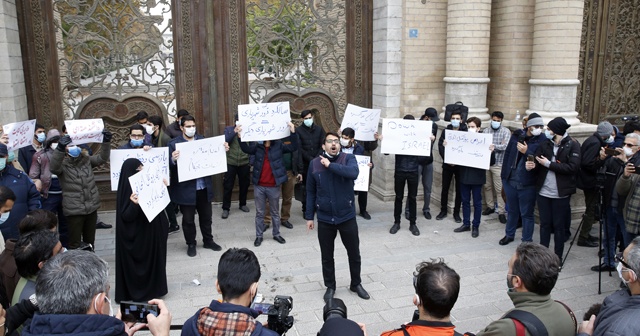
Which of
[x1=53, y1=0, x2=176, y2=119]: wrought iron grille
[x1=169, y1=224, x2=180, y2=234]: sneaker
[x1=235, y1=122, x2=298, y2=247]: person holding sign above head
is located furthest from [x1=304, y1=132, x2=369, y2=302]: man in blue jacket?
[x1=53, y1=0, x2=176, y2=119]: wrought iron grille

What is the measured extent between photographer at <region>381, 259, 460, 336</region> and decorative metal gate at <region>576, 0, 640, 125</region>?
9711 mm

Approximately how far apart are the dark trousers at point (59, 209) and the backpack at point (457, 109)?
6475mm

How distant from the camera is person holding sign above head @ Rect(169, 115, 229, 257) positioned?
7941mm

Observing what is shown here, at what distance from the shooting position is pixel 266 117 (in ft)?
28.1

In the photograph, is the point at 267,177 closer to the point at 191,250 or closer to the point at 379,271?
the point at 191,250

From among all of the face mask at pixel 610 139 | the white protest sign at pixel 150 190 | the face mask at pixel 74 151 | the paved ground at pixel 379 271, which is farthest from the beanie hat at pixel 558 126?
the face mask at pixel 74 151

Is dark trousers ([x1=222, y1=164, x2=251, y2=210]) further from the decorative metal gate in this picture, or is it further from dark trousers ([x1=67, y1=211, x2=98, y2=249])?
the decorative metal gate

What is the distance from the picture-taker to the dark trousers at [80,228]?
7.34 metres

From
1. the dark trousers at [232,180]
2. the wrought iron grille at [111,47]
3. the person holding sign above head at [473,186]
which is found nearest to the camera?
the person holding sign above head at [473,186]

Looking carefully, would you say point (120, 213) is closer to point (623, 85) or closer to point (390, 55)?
point (390, 55)

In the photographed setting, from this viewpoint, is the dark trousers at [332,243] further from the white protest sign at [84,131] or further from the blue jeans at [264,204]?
the white protest sign at [84,131]

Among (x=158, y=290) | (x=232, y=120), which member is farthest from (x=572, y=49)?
(x=158, y=290)

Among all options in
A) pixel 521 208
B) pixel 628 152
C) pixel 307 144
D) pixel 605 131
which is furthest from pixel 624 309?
pixel 307 144

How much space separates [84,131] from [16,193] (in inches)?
51.2
